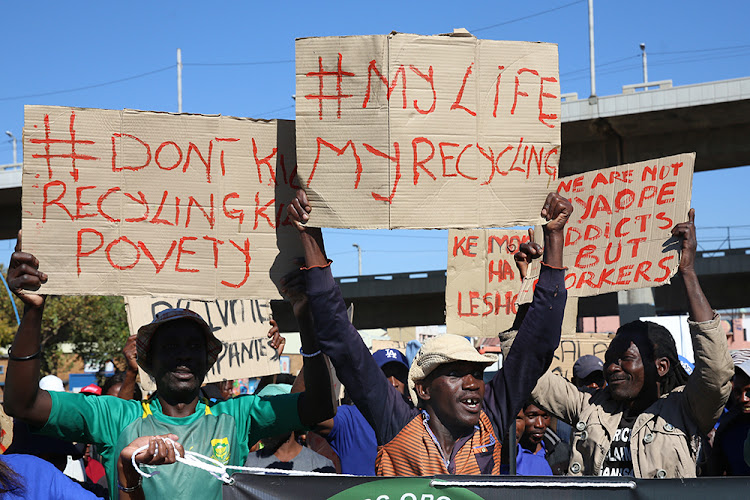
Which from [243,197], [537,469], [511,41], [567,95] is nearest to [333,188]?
[243,197]

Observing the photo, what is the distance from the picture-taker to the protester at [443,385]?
3422 mm

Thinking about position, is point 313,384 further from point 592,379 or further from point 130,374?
point 592,379

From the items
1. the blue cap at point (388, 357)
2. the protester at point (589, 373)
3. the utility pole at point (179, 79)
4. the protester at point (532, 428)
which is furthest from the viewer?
the utility pole at point (179, 79)

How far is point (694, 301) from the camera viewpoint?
12.0 feet

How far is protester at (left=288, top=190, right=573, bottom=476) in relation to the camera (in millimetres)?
3422

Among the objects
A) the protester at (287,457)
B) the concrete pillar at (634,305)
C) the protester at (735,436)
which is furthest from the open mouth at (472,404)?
the concrete pillar at (634,305)

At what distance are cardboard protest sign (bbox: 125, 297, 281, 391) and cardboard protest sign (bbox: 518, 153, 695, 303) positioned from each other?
273cm

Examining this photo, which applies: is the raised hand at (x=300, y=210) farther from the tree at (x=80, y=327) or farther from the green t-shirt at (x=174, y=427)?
the tree at (x=80, y=327)

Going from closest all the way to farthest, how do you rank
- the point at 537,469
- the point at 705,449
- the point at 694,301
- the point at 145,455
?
the point at 145,455 → the point at 694,301 → the point at 705,449 → the point at 537,469

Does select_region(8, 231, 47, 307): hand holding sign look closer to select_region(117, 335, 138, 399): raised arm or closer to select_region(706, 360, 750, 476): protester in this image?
select_region(117, 335, 138, 399): raised arm

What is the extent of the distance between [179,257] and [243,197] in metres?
0.41

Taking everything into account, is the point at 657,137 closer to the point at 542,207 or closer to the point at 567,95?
the point at 567,95

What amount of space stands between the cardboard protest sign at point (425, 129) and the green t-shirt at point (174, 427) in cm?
96

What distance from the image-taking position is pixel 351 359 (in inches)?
136
